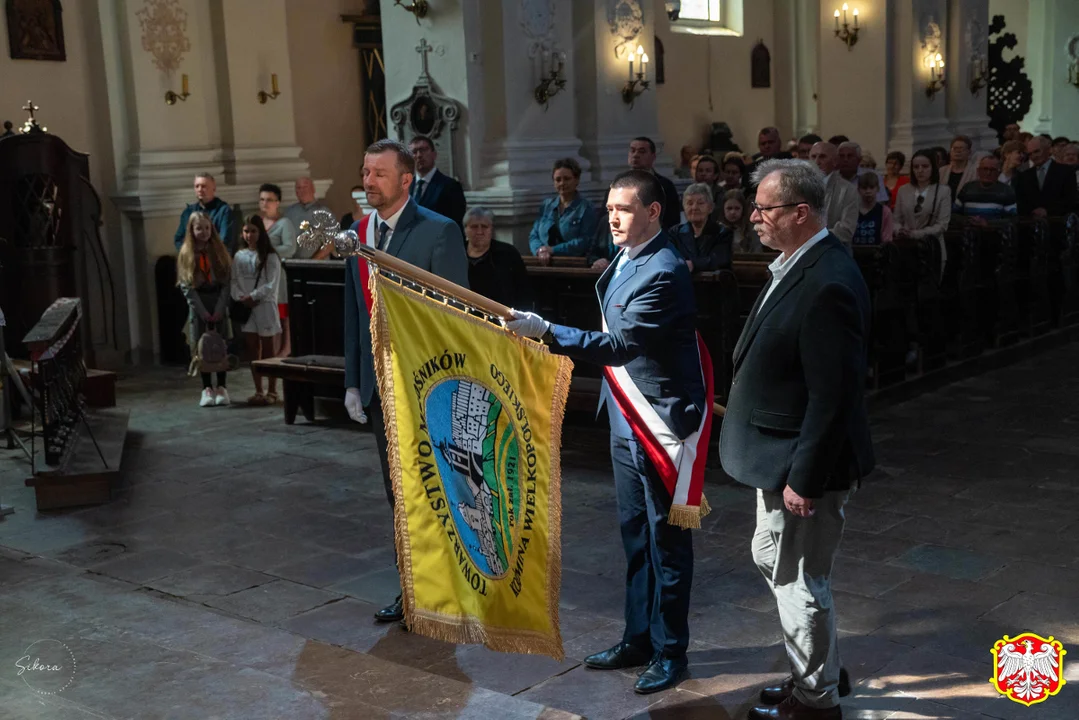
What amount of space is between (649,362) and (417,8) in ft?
22.7

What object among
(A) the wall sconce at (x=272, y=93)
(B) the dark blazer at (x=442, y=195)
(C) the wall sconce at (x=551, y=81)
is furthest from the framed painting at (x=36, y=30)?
(B) the dark blazer at (x=442, y=195)

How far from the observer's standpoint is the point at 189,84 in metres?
12.6

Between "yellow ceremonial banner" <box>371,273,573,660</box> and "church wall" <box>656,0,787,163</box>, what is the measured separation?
540 inches

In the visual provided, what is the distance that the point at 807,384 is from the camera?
3641mm

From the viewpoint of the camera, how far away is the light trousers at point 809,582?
3.78m

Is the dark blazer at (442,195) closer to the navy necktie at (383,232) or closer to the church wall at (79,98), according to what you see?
the navy necktie at (383,232)

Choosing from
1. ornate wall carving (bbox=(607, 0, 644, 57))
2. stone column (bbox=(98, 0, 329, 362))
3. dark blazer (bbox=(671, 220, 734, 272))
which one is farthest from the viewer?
stone column (bbox=(98, 0, 329, 362))

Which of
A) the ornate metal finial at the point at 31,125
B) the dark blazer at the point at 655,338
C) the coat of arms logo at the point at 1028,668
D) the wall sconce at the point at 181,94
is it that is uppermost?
the wall sconce at the point at 181,94

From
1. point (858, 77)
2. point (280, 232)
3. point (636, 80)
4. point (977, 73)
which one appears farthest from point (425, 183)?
→ point (977, 73)

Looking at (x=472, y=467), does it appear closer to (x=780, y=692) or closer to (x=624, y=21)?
(x=780, y=692)

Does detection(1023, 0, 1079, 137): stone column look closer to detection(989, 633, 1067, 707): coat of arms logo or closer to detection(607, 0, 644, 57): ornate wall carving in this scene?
detection(607, 0, 644, 57): ornate wall carving

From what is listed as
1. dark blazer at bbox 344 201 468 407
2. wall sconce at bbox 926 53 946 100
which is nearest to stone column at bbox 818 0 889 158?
wall sconce at bbox 926 53 946 100

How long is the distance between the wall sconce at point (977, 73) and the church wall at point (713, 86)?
397cm

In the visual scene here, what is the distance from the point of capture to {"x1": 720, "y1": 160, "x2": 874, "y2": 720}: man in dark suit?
360 cm
